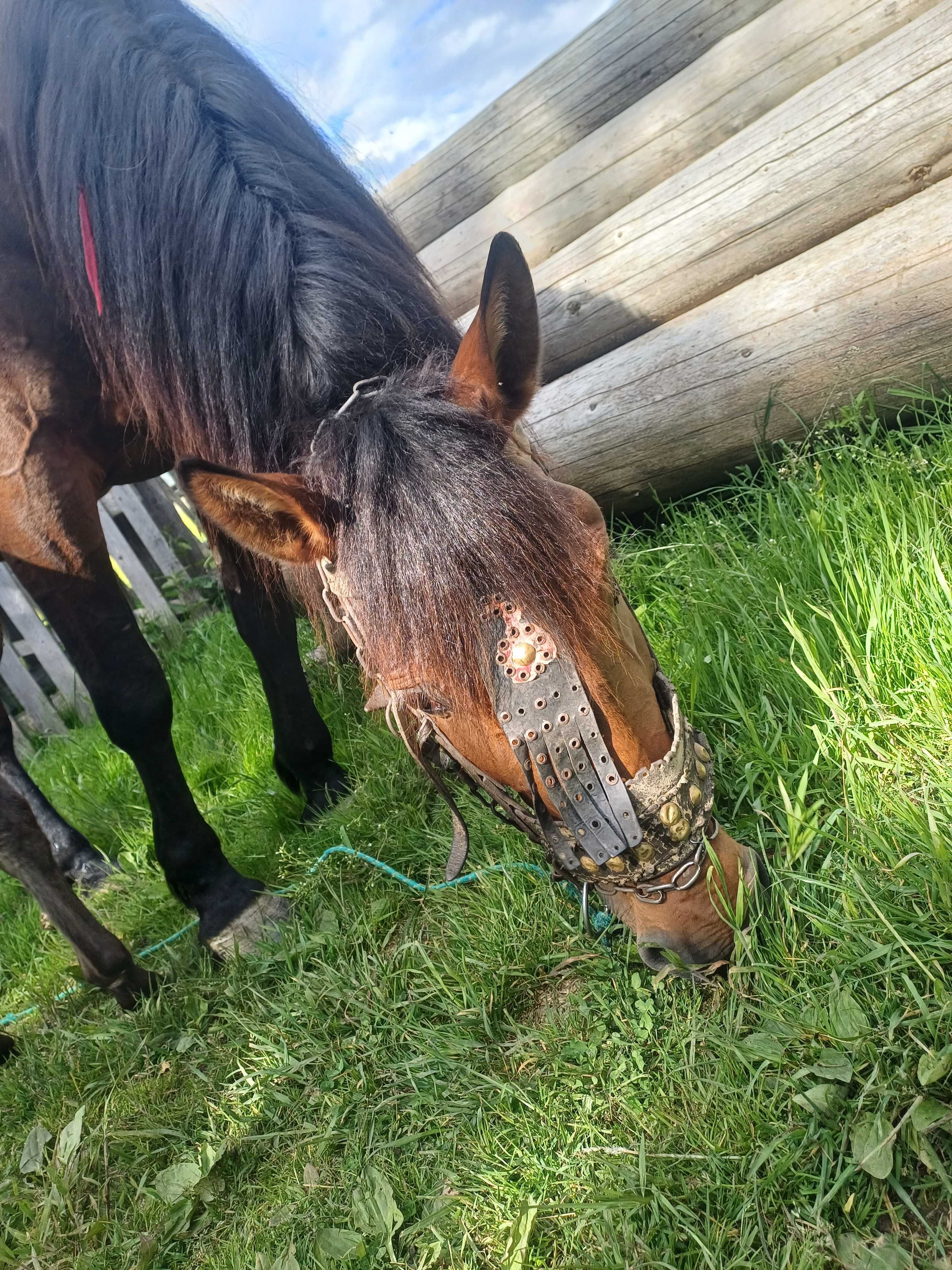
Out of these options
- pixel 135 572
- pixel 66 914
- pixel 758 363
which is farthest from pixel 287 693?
pixel 135 572

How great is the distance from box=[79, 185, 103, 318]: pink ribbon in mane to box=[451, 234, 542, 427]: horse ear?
3.18 feet

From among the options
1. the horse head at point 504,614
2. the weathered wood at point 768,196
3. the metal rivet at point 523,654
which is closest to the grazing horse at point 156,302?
the horse head at point 504,614

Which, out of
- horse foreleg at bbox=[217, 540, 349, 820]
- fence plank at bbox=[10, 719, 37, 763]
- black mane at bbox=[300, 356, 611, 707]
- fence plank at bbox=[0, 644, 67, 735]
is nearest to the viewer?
black mane at bbox=[300, 356, 611, 707]

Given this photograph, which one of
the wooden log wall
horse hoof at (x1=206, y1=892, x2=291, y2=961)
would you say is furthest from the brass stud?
horse hoof at (x1=206, y1=892, x2=291, y2=961)

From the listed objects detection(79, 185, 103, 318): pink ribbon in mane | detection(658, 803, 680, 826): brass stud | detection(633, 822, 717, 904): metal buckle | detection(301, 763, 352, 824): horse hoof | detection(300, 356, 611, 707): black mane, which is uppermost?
detection(79, 185, 103, 318): pink ribbon in mane

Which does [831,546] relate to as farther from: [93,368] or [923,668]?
[93,368]

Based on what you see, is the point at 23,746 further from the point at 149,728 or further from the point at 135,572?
the point at 149,728

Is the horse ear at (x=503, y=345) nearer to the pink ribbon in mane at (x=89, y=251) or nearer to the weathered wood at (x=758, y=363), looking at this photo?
the weathered wood at (x=758, y=363)

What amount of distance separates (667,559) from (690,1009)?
169cm

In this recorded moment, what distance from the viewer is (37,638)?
18.8 ft

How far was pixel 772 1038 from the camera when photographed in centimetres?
145

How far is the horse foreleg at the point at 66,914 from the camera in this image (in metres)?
2.46

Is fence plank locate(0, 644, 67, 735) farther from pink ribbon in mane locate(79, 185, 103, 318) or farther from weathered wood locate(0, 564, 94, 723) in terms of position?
pink ribbon in mane locate(79, 185, 103, 318)

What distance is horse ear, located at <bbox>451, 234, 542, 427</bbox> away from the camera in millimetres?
1493
